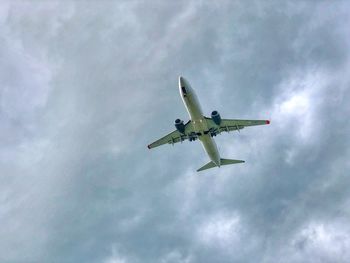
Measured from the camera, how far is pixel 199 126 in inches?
4879

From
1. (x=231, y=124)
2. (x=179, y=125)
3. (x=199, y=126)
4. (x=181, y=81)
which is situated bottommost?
(x=199, y=126)

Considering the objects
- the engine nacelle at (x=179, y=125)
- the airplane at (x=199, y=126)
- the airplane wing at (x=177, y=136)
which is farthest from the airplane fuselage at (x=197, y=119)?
the engine nacelle at (x=179, y=125)

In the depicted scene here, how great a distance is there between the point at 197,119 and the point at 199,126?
2.38 metres

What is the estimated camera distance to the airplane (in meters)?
118

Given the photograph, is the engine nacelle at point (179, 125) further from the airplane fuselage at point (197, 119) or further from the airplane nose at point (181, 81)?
the airplane nose at point (181, 81)

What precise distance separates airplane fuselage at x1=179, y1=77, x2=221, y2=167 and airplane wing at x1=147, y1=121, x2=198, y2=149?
2306 mm

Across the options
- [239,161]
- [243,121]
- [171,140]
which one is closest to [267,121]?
[243,121]

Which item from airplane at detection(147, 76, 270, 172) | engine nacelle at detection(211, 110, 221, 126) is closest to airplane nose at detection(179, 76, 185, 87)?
airplane at detection(147, 76, 270, 172)

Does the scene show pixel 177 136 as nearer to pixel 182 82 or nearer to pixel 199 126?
pixel 199 126

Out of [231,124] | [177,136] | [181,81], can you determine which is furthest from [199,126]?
[181,81]

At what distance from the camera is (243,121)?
130 meters

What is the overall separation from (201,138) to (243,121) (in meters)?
11.7

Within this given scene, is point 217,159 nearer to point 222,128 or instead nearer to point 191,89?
point 222,128

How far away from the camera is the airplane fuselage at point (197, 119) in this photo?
383 feet
